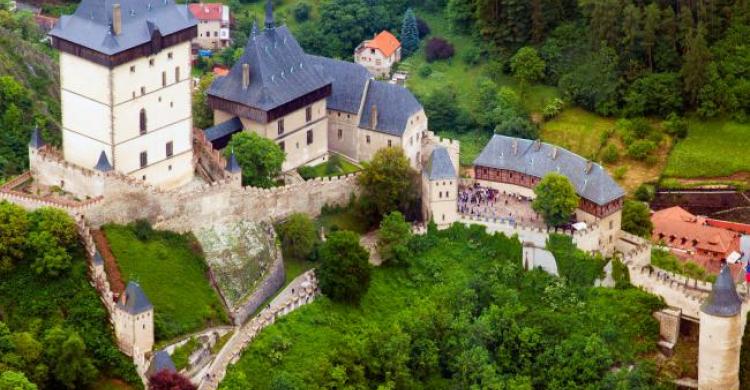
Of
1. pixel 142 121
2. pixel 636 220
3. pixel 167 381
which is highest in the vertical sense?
pixel 142 121

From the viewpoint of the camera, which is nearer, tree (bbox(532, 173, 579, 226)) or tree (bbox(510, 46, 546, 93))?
tree (bbox(532, 173, 579, 226))

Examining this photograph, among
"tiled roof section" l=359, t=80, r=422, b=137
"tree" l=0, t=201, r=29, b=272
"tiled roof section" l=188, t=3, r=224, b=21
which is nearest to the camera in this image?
"tree" l=0, t=201, r=29, b=272

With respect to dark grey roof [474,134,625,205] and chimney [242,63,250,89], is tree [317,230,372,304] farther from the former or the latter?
dark grey roof [474,134,625,205]

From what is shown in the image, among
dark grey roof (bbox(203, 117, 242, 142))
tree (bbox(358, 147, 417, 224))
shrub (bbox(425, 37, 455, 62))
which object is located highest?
dark grey roof (bbox(203, 117, 242, 142))

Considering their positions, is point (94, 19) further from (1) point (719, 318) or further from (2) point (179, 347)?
(1) point (719, 318)

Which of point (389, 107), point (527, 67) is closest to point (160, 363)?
point (389, 107)

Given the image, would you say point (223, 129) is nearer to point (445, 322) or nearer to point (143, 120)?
point (143, 120)

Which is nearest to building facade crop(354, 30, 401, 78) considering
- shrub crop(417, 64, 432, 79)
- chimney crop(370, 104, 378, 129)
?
shrub crop(417, 64, 432, 79)
